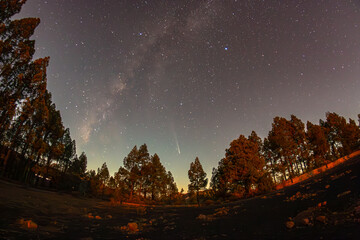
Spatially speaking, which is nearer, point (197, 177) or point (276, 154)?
point (276, 154)

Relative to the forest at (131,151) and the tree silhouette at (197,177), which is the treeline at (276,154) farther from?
the tree silhouette at (197,177)

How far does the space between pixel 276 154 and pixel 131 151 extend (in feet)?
122

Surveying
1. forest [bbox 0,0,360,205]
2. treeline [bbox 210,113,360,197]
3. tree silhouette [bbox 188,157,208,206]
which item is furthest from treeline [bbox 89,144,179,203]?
treeline [bbox 210,113,360,197]

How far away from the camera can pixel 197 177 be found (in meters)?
49.6

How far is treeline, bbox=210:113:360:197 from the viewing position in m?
27.6

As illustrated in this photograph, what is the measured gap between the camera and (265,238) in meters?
4.31

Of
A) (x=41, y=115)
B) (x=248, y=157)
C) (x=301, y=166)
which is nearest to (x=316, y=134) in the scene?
(x=301, y=166)

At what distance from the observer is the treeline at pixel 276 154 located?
2758 centimetres

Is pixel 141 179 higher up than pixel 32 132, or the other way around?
pixel 32 132

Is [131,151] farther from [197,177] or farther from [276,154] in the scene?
[276,154]

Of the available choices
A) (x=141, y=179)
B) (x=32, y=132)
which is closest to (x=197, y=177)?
(x=141, y=179)

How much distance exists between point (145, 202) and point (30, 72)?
34.3 metres

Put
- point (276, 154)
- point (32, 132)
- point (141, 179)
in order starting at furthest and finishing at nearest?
point (141, 179) < point (276, 154) < point (32, 132)

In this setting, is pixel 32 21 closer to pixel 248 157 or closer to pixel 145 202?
pixel 248 157
